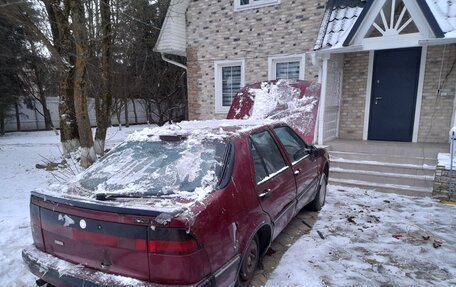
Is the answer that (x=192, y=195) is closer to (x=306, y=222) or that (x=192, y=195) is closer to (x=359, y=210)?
(x=306, y=222)

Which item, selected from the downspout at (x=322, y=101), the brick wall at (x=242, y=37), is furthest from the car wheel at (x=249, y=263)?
the brick wall at (x=242, y=37)

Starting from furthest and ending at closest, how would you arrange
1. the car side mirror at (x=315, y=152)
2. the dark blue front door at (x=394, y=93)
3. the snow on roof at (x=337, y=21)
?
the dark blue front door at (x=394, y=93) → the snow on roof at (x=337, y=21) → the car side mirror at (x=315, y=152)

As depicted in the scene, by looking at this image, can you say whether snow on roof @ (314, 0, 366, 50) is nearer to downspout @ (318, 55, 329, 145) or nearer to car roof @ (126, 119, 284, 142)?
downspout @ (318, 55, 329, 145)

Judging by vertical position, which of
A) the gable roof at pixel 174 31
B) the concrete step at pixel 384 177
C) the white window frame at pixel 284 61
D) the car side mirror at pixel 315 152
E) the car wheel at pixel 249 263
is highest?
the gable roof at pixel 174 31

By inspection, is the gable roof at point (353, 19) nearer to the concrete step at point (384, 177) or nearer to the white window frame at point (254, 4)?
the white window frame at point (254, 4)

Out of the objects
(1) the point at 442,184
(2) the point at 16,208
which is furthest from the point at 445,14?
(2) the point at 16,208

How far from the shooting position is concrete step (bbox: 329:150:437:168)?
5840 millimetres

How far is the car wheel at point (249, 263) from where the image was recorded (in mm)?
2523

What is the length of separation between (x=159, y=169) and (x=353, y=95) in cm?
698

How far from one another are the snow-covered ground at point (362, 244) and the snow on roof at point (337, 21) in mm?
3506

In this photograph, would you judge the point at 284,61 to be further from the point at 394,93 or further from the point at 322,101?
the point at 394,93

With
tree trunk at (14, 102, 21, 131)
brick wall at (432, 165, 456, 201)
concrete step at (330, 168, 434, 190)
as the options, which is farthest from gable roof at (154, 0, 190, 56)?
tree trunk at (14, 102, 21, 131)

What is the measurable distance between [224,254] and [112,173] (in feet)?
4.01

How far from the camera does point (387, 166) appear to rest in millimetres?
5941
